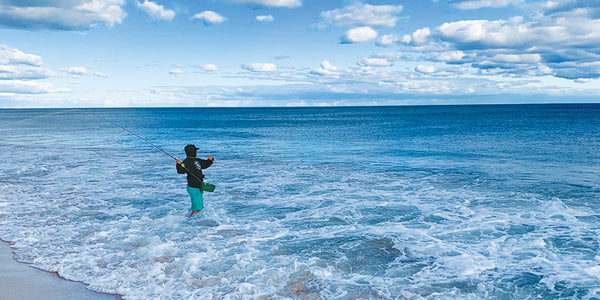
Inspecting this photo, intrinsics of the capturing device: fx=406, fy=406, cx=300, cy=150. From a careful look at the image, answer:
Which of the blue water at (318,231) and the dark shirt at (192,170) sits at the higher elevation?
the dark shirt at (192,170)

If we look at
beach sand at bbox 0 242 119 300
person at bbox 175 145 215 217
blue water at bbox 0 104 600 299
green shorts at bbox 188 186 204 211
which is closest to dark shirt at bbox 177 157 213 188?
person at bbox 175 145 215 217

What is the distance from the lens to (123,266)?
29.3 feet

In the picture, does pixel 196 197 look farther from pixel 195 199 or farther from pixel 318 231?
pixel 318 231

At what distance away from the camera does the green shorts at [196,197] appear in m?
12.2

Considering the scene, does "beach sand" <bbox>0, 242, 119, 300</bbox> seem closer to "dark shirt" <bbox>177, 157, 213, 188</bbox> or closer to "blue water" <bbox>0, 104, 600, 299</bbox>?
"blue water" <bbox>0, 104, 600, 299</bbox>

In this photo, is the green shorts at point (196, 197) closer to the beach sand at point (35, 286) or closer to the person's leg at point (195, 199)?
the person's leg at point (195, 199)

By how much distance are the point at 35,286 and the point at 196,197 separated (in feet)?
16.5

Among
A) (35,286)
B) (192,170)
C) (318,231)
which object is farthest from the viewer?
(192,170)

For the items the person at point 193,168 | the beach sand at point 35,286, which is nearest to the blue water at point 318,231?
the beach sand at point 35,286

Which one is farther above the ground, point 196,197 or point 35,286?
point 196,197

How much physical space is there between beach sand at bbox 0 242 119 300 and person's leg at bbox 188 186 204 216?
4335mm

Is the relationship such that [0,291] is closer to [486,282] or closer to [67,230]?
[67,230]

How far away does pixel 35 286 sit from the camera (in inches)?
312

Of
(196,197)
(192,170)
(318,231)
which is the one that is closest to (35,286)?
(192,170)
